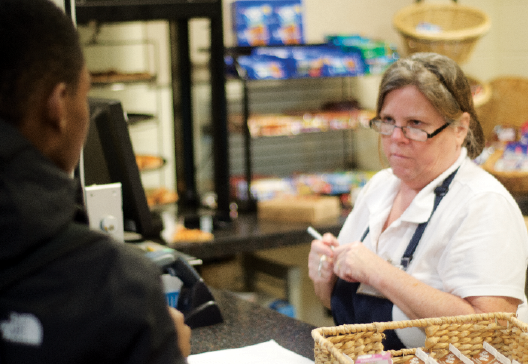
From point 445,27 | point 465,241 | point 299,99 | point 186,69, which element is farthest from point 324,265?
point 445,27

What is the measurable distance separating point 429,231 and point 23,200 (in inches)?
53.1

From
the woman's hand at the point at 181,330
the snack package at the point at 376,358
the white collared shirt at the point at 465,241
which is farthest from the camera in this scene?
the white collared shirt at the point at 465,241

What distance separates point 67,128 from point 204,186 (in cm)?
343

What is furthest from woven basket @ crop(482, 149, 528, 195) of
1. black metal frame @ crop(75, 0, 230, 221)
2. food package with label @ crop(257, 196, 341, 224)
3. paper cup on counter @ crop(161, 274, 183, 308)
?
paper cup on counter @ crop(161, 274, 183, 308)

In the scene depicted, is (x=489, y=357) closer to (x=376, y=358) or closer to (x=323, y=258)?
(x=376, y=358)

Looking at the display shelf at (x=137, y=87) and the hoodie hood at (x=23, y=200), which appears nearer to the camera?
the hoodie hood at (x=23, y=200)

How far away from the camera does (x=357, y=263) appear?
1.77 m

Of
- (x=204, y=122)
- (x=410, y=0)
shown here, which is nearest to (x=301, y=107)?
(x=204, y=122)

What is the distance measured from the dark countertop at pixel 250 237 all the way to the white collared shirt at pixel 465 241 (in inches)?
58.3

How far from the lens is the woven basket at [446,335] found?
1319 millimetres

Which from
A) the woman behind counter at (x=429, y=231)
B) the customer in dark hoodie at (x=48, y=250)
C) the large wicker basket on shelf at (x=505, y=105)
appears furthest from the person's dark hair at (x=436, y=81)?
the large wicker basket on shelf at (x=505, y=105)

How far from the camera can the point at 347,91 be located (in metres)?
4.90

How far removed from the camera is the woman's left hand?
5.72 feet

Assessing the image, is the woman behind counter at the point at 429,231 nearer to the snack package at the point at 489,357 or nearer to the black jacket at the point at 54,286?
the snack package at the point at 489,357
